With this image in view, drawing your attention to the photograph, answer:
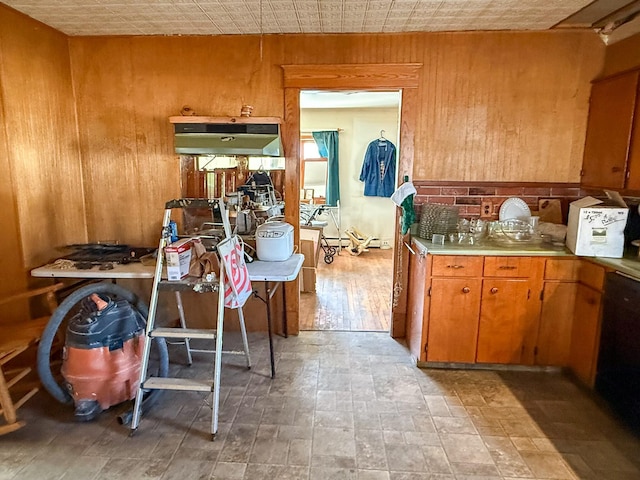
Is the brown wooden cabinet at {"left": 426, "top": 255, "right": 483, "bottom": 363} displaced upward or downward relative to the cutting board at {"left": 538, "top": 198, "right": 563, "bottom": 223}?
downward

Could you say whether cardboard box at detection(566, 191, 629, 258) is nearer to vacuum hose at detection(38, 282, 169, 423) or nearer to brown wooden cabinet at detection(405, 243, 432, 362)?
brown wooden cabinet at detection(405, 243, 432, 362)

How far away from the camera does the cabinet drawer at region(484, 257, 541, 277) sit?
9.26 feet

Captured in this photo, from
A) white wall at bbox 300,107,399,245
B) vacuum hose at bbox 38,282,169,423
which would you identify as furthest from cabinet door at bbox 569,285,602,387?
white wall at bbox 300,107,399,245

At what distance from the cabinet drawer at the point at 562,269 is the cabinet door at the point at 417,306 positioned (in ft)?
2.69

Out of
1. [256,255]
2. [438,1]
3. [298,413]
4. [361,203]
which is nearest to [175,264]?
[256,255]

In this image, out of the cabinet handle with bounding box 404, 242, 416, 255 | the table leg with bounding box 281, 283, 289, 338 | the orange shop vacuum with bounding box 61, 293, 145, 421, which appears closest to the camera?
the orange shop vacuum with bounding box 61, 293, 145, 421

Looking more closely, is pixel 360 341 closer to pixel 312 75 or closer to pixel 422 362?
pixel 422 362

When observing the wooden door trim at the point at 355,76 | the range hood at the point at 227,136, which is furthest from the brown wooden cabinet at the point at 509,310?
the range hood at the point at 227,136

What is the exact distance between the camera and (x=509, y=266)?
112 inches

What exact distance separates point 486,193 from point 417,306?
111 cm

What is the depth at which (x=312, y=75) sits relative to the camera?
10.7ft

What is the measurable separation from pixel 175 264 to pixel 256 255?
814 mm

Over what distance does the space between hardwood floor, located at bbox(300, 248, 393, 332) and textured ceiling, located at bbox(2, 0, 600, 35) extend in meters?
2.18

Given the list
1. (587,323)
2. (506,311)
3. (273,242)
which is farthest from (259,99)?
(587,323)
